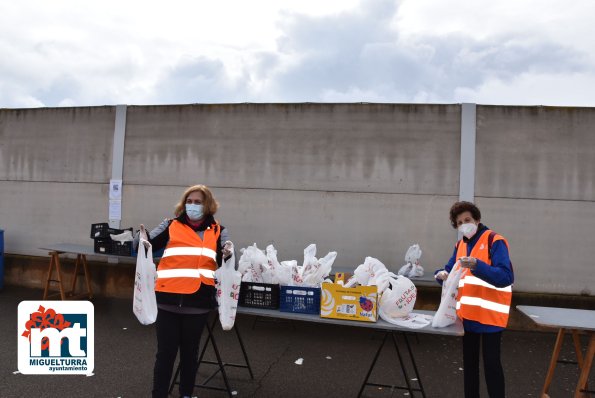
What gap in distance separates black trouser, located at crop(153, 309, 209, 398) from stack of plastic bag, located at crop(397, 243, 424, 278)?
318 cm

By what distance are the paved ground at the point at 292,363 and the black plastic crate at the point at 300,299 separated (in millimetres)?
808

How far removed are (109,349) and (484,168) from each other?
5.37 meters

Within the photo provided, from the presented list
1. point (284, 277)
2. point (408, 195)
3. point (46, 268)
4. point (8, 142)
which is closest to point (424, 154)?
point (408, 195)

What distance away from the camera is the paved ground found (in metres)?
3.76

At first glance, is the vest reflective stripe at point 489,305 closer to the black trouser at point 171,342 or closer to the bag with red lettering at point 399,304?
the bag with red lettering at point 399,304

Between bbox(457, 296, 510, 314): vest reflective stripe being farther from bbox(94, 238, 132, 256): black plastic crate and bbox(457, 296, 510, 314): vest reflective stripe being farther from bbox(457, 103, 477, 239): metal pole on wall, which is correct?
bbox(94, 238, 132, 256): black plastic crate

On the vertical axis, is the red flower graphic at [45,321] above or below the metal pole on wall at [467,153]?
below

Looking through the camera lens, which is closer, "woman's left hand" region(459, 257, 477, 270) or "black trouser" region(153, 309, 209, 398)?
"woman's left hand" region(459, 257, 477, 270)

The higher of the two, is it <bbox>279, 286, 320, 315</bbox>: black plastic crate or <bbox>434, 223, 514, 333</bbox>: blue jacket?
<bbox>434, 223, 514, 333</bbox>: blue jacket

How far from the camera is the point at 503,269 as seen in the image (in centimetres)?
282

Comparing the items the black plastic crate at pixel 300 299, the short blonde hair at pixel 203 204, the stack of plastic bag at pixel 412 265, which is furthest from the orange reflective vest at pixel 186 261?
the stack of plastic bag at pixel 412 265

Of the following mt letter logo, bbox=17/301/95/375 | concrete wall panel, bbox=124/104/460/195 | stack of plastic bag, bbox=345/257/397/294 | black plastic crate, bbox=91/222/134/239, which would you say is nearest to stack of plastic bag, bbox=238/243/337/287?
stack of plastic bag, bbox=345/257/397/294

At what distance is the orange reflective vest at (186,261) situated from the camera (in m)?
2.97

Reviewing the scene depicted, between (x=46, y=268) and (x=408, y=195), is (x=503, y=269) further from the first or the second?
(x=46, y=268)
